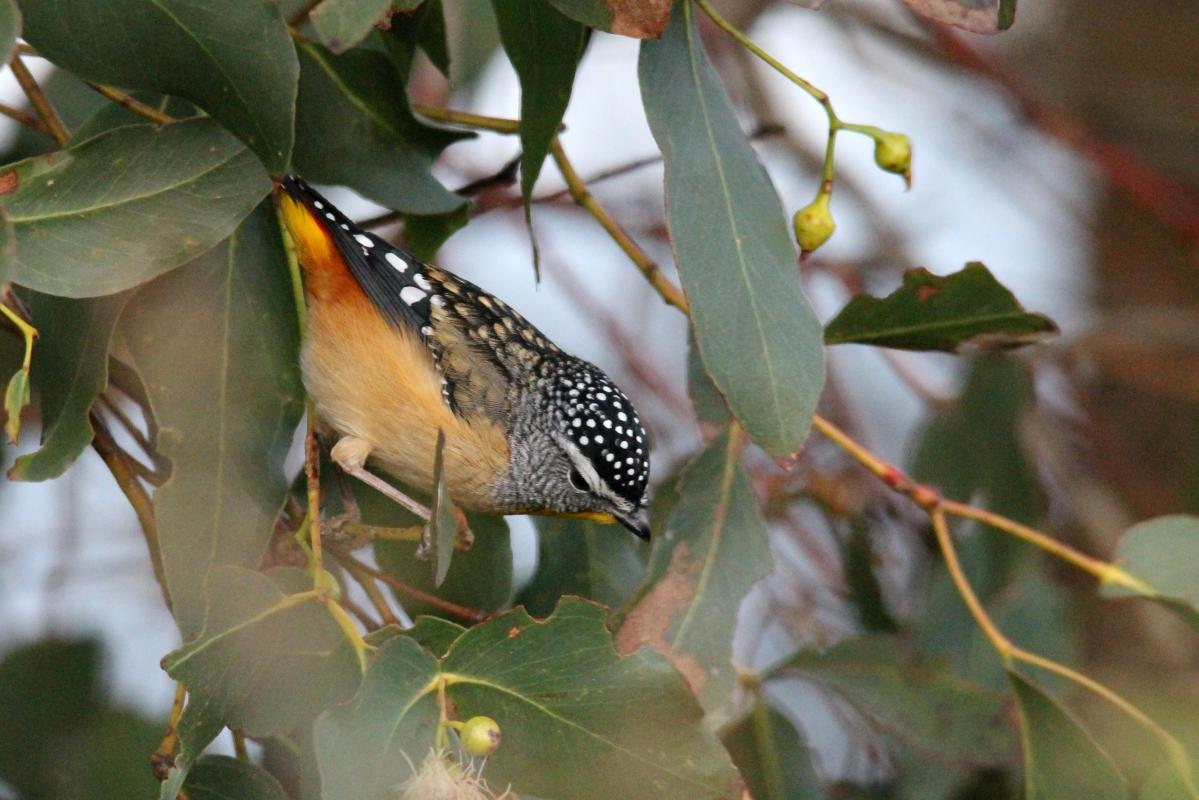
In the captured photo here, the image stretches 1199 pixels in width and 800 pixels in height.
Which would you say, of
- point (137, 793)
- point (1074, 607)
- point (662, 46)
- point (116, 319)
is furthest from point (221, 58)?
point (1074, 607)

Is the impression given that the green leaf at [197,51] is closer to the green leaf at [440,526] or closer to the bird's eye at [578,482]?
the green leaf at [440,526]

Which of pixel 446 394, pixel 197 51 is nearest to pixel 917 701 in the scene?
pixel 446 394

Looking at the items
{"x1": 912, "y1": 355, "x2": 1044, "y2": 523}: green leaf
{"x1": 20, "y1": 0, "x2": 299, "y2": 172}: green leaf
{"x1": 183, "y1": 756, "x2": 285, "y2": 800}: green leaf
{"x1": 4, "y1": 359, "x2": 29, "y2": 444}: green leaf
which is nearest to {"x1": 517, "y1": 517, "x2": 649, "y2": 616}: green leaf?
{"x1": 183, "y1": 756, "x2": 285, "y2": 800}: green leaf

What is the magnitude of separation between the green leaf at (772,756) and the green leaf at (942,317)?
84 cm

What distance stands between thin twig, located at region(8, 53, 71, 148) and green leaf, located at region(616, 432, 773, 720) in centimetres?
132

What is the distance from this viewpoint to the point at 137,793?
2453 millimetres

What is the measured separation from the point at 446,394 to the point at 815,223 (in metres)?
1.16

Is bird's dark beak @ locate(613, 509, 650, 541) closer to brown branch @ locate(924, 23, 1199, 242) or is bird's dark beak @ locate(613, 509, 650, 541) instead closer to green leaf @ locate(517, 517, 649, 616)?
green leaf @ locate(517, 517, 649, 616)

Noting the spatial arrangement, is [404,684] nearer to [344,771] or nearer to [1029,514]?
[344,771]

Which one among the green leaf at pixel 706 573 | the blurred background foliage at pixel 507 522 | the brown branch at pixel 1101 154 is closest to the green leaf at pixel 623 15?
the blurred background foliage at pixel 507 522

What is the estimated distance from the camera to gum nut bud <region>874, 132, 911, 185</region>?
7.25 ft

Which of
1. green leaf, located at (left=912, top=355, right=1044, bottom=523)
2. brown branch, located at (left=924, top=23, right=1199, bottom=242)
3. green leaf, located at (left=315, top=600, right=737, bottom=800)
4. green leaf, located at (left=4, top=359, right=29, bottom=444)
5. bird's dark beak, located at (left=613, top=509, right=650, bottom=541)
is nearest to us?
green leaf, located at (left=4, top=359, right=29, bottom=444)

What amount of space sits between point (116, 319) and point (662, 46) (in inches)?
39.5

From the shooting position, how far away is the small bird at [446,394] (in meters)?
2.90
